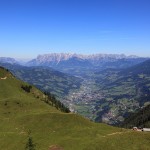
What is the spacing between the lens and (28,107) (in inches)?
6609

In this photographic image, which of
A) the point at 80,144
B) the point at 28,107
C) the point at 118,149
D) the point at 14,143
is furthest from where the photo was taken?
the point at 28,107

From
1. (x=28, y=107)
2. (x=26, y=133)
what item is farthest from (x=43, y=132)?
(x=28, y=107)

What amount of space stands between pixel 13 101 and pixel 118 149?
104024mm

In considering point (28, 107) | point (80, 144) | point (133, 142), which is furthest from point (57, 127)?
point (28, 107)

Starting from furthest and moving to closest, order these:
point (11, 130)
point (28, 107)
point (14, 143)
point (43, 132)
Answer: point (28, 107) → point (11, 130) → point (43, 132) → point (14, 143)

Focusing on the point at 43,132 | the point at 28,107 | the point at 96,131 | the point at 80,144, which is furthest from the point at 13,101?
the point at 80,144

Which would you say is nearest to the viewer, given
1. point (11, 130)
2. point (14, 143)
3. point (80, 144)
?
point (80, 144)

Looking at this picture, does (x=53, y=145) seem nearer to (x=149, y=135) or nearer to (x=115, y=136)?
(x=115, y=136)

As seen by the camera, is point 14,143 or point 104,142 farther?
point 14,143

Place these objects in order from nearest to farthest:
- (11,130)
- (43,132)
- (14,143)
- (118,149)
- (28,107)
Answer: (118,149)
(14,143)
(43,132)
(11,130)
(28,107)

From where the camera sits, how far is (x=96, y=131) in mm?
104750

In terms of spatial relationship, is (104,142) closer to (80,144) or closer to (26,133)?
(80,144)

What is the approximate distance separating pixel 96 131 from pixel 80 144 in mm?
16615

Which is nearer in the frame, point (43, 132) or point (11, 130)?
point (43, 132)
